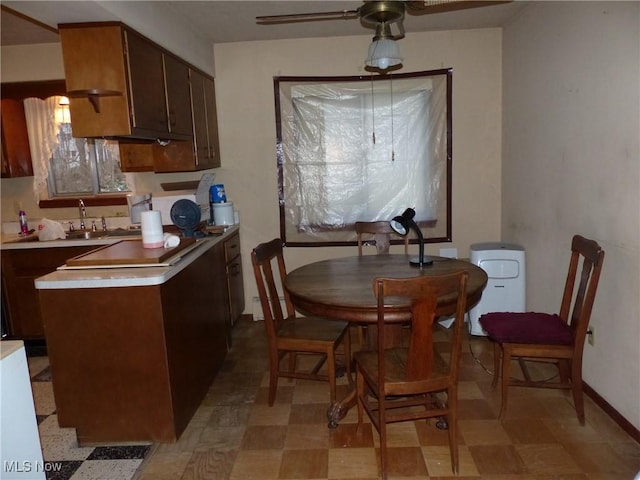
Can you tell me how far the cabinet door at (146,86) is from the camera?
8.28 ft

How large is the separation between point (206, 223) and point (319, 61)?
5.30 ft

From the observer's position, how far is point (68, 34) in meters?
2.40

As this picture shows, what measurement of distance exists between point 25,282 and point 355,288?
2.64 m

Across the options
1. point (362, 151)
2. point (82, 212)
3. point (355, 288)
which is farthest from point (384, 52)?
point (82, 212)

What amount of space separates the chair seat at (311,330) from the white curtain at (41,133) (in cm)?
264

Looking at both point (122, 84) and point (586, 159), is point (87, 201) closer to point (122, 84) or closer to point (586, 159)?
point (122, 84)

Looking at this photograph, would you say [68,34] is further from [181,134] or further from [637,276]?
[637,276]

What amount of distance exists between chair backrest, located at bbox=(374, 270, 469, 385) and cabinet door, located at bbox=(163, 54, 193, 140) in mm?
1919

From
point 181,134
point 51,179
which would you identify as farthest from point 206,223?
point 51,179

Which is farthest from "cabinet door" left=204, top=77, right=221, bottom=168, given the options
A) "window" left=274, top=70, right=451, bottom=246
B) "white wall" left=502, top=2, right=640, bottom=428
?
"white wall" left=502, top=2, right=640, bottom=428

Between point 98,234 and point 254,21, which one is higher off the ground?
point 254,21

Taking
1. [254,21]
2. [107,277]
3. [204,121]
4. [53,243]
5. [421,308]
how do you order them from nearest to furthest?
[421,308]
[107,277]
[254,21]
[53,243]
[204,121]

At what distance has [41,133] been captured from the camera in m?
3.93

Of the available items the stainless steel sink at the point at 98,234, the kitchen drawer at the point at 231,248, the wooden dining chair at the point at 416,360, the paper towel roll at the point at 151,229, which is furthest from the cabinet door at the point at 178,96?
the wooden dining chair at the point at 416,360
